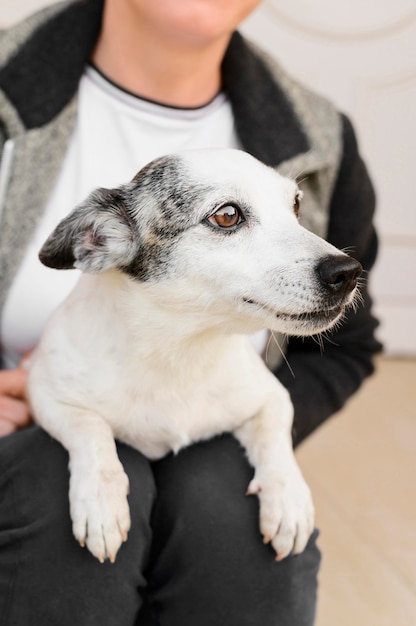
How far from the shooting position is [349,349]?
4.66 feet

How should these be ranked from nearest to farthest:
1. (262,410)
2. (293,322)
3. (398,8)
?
(293,322), (262,410), (398,8)

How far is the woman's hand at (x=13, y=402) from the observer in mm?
1142

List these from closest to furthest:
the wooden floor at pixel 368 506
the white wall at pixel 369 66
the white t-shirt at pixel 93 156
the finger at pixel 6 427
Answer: the finger at pixel 6 427 → the white t-shirt at pixel 93 156 → the wooden floor at pixel 368 506 → the white wall at pixel 369 66

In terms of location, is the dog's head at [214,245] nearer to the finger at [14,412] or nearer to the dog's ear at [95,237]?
the dog's ear at [95,237]

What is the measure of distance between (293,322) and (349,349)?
22.5 inches

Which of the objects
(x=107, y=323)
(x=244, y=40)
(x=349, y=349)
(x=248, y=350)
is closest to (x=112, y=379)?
(x=107, y=323)

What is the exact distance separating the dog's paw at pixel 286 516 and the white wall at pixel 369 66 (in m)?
1.93

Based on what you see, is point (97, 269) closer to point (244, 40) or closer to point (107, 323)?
point (107, 323)

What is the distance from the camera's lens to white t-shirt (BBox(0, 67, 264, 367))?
1236 millimetres

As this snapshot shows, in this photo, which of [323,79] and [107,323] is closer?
[107,323]

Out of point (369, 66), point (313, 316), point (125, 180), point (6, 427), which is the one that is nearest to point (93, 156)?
point (125, 180)

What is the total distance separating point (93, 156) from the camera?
1.27m

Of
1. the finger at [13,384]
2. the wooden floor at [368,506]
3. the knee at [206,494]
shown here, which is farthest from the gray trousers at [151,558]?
the wooden floor at [368,506]

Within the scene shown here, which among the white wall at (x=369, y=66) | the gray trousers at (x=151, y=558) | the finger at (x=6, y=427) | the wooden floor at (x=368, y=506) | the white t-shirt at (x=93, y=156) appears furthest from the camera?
the white wall at (x=369, y=66)
